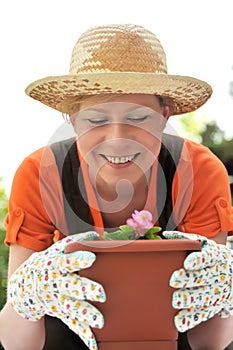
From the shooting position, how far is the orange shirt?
1506mm

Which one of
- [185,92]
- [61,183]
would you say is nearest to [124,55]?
A: [185,92]

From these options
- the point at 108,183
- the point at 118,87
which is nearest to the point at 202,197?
the point at 108,183

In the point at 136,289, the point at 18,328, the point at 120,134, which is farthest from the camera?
the point at 18,328

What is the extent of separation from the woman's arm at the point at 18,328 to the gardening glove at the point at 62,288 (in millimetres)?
206

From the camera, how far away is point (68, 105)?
1498 millimetres

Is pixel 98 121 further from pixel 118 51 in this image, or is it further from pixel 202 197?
pixel 202 197

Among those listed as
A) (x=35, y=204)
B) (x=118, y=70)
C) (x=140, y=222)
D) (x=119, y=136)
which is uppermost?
(x=118, y=70)

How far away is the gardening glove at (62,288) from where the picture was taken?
1108mm

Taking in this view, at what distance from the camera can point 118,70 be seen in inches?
54.5

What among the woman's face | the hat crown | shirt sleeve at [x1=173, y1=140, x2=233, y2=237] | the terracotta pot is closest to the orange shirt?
shirt sleeve at [x1=173, y1=140, x2=233, y2=237]

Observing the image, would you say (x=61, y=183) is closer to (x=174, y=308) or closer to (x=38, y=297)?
(x=38, y=297)

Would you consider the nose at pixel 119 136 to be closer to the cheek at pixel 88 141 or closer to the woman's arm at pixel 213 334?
the cheek at pixel 88 141

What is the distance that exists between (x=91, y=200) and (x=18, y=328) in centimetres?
34

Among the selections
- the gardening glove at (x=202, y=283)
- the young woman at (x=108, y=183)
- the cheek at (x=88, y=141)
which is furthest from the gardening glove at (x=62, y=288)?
the cheek at (x=88, y=141)
